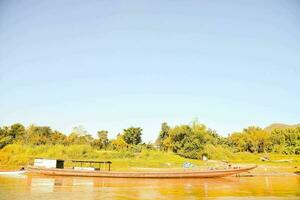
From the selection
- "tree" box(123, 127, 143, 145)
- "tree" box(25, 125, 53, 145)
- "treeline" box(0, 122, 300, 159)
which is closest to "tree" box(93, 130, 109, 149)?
"treeline" box(0, 122, 300, 159)

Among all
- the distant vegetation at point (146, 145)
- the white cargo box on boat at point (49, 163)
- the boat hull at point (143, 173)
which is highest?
the distant vegetation at point (146, 145)

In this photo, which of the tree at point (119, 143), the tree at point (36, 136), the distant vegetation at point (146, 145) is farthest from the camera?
the tree at point (119, 143)

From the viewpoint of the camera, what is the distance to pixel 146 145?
6222 centimetres

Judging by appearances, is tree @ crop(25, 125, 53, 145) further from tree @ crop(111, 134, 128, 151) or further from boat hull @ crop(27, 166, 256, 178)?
boat hull @ crop(27, 166, 256, 178)

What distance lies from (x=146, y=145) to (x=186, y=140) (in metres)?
11.3

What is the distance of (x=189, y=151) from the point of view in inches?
2060

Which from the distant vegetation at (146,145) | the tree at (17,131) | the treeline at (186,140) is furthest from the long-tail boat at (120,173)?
the tree at (17,131)

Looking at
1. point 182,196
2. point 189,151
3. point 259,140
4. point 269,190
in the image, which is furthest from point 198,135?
point 182,196

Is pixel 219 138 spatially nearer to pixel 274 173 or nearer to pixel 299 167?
pixel 299 167

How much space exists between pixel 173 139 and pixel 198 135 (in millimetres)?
6624

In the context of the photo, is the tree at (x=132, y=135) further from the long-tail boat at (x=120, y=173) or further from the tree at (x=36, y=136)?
the long-tail boat at (x=120, y=173)

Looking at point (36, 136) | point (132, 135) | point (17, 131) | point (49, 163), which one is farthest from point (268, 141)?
point (17, 131)

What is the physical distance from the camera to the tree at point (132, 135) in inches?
3002

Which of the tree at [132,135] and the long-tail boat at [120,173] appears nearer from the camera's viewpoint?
the long-tail boat at [120,173]
